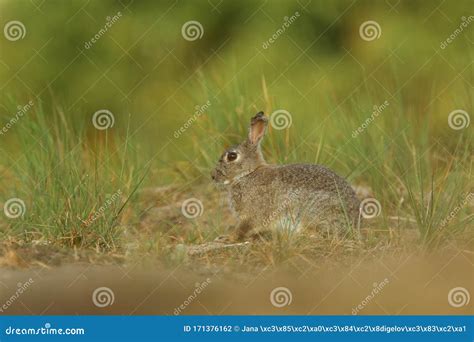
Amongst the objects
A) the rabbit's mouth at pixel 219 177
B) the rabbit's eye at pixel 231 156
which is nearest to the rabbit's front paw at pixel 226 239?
the rabbit's mouth at pixel 219 177

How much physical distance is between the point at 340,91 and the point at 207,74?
1.86 meters

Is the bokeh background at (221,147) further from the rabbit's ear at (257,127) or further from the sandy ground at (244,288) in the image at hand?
the rabbit's ear at (257,127)

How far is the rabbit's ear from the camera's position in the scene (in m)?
8.06

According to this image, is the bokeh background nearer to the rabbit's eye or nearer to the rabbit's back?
the rabbit's back

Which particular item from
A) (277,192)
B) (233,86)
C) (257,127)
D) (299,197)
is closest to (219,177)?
(257,127)

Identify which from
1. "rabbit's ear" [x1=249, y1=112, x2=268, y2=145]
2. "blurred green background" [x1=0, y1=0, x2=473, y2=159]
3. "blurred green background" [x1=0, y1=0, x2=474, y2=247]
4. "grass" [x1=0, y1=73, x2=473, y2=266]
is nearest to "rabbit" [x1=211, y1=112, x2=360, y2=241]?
"rabbit's ear" [x1=249, y1=112, x2=268, y2=145]

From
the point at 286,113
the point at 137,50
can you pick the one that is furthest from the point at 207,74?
the point at 137,50

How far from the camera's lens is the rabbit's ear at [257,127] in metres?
8.06

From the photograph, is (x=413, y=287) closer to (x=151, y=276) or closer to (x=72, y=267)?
(x=151, y=276)

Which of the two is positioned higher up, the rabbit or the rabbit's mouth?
the rabbit

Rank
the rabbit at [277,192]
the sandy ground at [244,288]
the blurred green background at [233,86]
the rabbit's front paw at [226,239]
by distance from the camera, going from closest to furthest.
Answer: the sandy ground at [244,288], the rabbit at [277,192], the rabbit's front paw at [226,239], the blurred green background at [233,86]

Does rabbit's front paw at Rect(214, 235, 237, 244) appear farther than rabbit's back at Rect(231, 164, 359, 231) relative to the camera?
Yes

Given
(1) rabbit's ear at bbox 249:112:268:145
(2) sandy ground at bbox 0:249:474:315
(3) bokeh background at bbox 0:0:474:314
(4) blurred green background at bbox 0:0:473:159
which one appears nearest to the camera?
(2) sandy ground at bbox 0:249:474:315

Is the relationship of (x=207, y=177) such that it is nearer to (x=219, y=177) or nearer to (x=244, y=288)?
(x=219, y=177)
